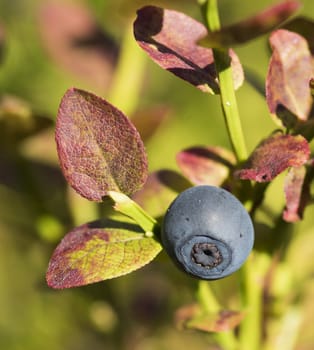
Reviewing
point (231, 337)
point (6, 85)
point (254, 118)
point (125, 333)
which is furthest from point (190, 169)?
point (254, 118)

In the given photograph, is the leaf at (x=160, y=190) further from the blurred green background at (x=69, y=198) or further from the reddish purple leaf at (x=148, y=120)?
the reddish purple leaf at (x=148, y=120)

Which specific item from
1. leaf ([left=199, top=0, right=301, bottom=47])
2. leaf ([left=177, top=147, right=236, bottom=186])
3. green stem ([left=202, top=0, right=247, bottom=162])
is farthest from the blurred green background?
leaf ([left=199, top=0, right=301, bottom=47])

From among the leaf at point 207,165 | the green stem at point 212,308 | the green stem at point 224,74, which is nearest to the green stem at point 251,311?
the green stem at point 212,308

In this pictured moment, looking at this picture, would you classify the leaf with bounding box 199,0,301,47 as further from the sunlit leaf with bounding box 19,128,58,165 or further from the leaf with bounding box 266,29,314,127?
the sunlit leaf with bounding box 19,128,58,165

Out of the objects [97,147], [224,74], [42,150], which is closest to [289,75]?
[224,74]

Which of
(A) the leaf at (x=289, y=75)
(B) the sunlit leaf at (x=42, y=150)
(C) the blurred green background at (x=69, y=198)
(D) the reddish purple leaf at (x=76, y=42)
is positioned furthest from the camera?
(D) the reddish purple leaf at (x=76, y=42)

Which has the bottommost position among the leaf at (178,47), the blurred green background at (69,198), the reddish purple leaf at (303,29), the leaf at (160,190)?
the blurred green background at (69,198)
